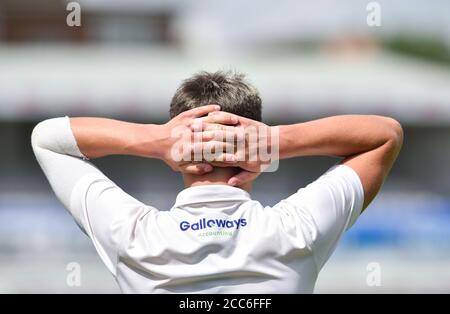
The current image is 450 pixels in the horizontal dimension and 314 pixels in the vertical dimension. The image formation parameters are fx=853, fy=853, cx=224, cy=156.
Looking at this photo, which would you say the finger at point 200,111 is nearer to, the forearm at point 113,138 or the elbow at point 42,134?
the forearm at point 113,138

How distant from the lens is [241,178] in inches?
77.0

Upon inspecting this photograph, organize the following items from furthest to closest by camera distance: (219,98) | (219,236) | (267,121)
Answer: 1. (267,121)
2. (219,98)
3. (219,236)

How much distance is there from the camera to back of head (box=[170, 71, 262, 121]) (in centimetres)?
199

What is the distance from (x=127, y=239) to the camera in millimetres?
1907

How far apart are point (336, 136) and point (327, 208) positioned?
0.19 metres

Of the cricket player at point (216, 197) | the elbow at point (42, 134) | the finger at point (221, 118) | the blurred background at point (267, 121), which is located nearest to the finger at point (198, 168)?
the cricket player at point (216, 197)

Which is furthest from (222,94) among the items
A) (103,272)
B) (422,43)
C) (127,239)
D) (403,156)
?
(422,43)

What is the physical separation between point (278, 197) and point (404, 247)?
2164mm

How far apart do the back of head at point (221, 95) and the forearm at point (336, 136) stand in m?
0.10

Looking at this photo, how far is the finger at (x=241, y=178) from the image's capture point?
6.39ft

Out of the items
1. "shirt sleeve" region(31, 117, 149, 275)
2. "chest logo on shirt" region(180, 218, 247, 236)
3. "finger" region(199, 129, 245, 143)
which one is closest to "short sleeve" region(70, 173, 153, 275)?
"shirt sleeve" region(31, 117, 149, 275)

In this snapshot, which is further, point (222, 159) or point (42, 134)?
point (42, 134)

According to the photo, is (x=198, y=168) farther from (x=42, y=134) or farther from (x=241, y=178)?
(x=42, y=134)

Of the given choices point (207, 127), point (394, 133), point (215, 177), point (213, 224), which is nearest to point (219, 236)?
point (213, 224)
